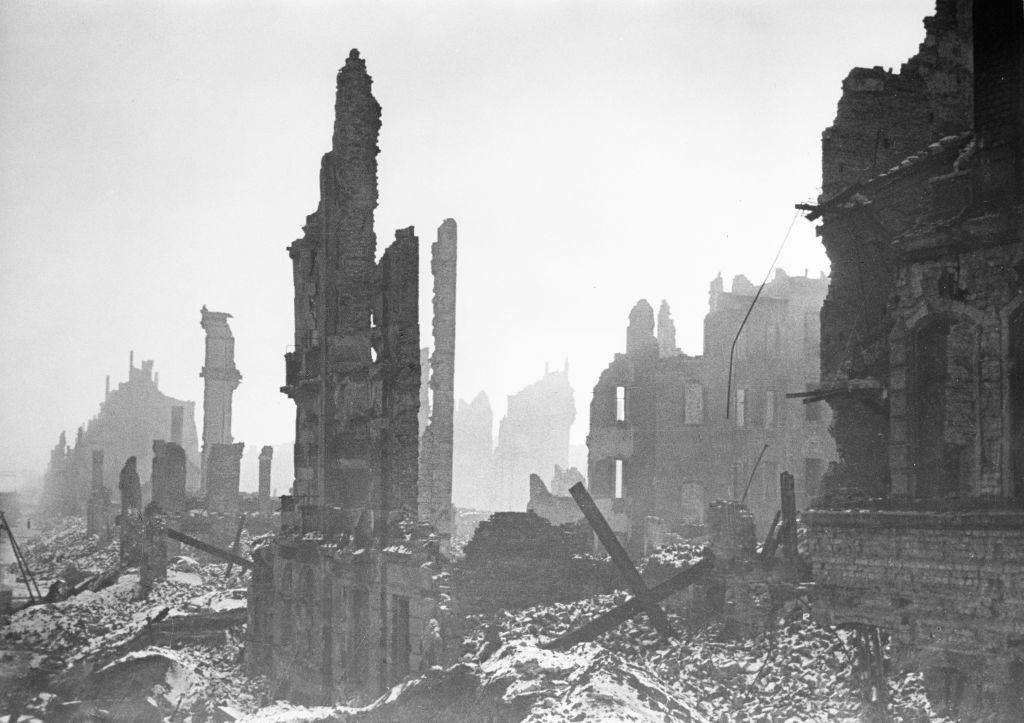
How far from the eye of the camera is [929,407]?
38.3 ft

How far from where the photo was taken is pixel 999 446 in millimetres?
10383

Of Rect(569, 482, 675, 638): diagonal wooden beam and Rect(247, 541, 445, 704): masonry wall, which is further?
Rect(247, 541, 445, 704): masonry wall

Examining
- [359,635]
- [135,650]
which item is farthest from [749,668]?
[135,650]

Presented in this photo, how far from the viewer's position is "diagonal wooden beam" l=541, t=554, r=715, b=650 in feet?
48.1

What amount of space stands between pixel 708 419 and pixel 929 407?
26716 mm

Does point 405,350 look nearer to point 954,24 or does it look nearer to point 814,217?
point 814,217

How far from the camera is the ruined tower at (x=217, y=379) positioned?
4450 centimetres

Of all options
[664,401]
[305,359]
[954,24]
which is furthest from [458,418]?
[954,24]

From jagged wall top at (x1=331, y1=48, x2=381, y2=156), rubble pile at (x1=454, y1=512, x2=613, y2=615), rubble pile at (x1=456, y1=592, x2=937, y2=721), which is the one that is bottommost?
rubble pile at (x1=456, y1=592, x2=937, y2=721)

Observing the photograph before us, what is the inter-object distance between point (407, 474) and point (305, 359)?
4879mm

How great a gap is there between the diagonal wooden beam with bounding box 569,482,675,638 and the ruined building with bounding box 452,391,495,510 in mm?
63940

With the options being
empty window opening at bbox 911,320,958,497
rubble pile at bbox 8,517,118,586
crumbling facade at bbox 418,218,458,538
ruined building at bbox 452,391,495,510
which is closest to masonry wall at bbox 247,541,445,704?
empty window opening at bbox 911,320,958,497

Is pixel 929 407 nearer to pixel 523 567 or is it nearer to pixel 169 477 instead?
pixel 523 567

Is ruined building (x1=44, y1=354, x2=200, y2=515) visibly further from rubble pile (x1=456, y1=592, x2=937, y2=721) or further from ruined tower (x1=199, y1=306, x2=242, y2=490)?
rubble pile (x1=456, y1=592, x2=937, y2=721)
